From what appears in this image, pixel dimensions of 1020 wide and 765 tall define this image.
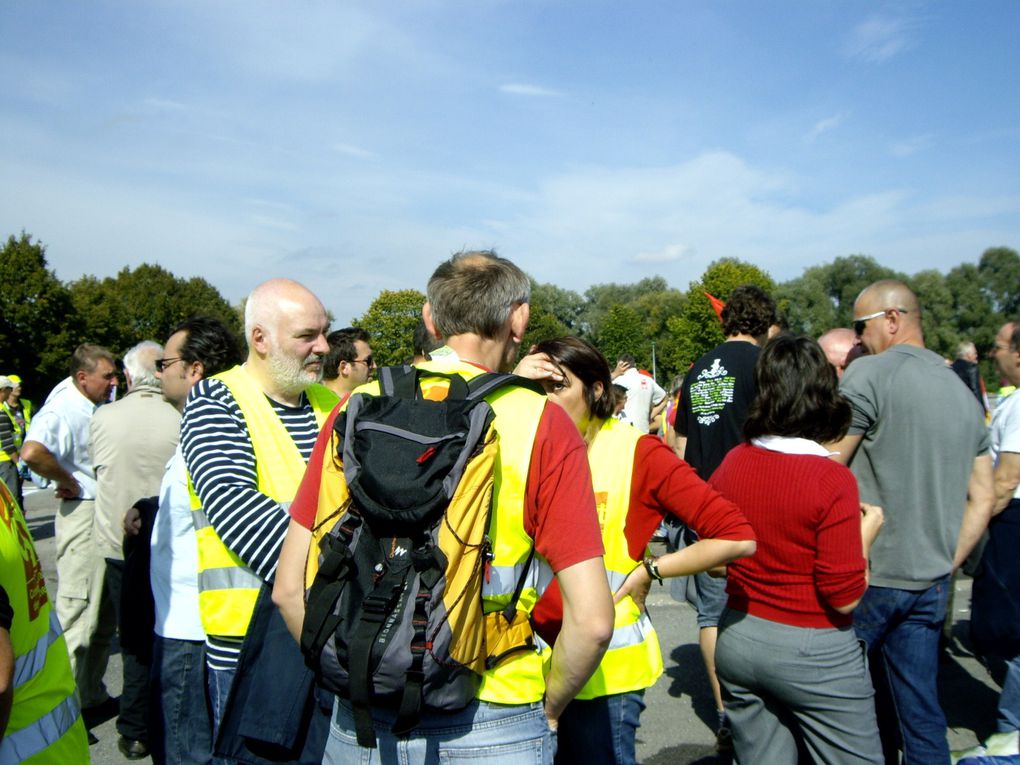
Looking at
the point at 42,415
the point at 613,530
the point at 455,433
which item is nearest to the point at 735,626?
the point at 613,530

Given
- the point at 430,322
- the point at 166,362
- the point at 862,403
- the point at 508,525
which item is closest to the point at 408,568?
the point at 508,525

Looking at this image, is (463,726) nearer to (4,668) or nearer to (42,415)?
(4,668)

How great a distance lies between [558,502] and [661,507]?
40.5 inches

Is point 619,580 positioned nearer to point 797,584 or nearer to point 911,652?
point 797,584

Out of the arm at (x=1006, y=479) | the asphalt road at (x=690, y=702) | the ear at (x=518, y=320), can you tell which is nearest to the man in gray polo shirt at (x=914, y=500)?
the arm at (x=1006, y=479)

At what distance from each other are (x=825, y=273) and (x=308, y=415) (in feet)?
245

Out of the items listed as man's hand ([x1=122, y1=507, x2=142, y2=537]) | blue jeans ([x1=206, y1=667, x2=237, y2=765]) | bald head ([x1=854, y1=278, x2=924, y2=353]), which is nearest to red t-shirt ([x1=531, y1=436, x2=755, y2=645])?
blue jeans ([x1=206, y1=667, x2=237, y2=765])

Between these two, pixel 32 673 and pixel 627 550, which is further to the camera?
pixel 627 550

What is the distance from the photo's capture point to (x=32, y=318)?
4122 cm

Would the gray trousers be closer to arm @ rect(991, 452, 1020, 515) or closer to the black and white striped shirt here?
arm @ rect(991, 452, 1020, 515)

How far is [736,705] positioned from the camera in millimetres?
2791

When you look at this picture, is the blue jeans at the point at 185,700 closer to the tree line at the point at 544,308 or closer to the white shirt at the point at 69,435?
the white shirt at the point at 69,435

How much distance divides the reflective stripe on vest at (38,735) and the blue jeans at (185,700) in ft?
2.98

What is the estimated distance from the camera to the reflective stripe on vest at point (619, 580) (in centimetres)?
253
